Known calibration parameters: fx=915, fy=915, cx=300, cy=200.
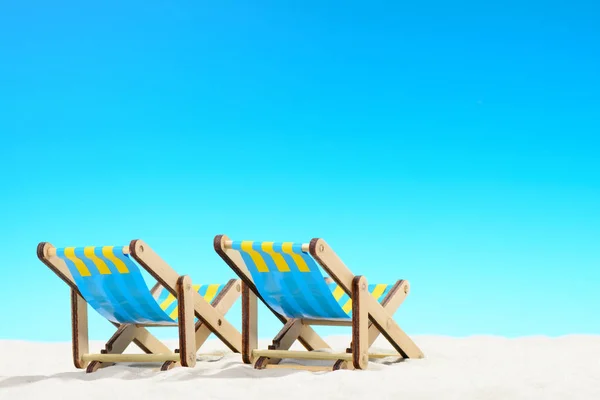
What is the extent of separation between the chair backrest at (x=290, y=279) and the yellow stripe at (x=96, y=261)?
920mm

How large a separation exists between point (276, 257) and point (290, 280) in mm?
190

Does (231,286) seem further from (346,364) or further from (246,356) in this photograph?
(346,364)

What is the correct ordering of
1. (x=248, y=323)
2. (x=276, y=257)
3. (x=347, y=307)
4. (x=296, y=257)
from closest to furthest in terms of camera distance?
(x=296, y=257)
(x=276, y=257)
(x=248, y=323)
(x=347, y=307)

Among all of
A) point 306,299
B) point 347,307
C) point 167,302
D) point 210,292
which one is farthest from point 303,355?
point 167,302

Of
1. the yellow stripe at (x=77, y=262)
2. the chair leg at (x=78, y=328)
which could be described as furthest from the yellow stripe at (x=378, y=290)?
the chair leg at (x=78, y=328)

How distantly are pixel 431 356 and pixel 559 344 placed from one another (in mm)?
1811

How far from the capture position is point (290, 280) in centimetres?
614

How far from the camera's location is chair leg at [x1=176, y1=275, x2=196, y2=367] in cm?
625

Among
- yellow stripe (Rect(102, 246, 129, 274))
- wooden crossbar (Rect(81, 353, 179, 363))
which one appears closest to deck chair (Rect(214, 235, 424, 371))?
wooden crossbar (Rect(81, 353, 179, 363))

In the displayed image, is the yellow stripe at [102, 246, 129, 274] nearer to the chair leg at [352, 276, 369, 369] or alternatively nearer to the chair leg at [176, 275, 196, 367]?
the chair leg at [176, 275, 196, 367]

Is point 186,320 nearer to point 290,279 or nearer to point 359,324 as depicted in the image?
point 290,279

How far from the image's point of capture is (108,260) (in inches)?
248

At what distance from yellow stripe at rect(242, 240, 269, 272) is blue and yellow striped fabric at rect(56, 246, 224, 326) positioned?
0.76 meters

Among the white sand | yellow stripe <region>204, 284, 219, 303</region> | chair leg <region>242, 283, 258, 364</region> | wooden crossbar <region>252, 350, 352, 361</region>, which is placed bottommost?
the white sand
